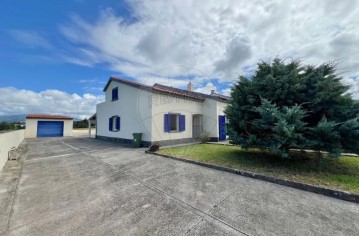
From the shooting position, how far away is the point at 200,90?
17.6 meters

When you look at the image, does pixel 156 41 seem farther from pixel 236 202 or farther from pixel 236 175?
pixel 236 202

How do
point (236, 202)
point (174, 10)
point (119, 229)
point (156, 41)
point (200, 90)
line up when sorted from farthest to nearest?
point (200, 90) → point (156, 41) → point (174, 10) → point (236, 202) → point (119, 229)

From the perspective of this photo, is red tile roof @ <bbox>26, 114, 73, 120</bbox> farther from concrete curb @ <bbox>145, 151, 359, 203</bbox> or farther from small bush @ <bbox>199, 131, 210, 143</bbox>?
concrete curb @ <bbox>145, 151, 359, 203</bbox>

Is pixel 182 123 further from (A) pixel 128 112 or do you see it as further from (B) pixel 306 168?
(B) pixel 306 168

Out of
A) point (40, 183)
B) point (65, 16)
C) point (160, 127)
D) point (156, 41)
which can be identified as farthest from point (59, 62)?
point (40, 183)

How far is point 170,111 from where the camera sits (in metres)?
10.9

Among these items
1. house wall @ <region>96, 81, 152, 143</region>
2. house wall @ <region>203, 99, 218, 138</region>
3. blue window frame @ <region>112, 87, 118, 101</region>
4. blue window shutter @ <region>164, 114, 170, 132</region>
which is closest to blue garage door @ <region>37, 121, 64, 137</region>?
house wall @ <region>96, 81, 152, 143</region>

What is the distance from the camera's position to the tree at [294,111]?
4484 millimetres

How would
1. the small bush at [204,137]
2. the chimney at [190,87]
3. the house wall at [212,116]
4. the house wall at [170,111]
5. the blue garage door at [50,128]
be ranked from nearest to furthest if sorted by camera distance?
1. the house wall at [170,111]
2. the small bush at [204,137]
3. the house wall at [212,116]
4. the chimney at [190,87]
5. the blue garage door at [50,128]

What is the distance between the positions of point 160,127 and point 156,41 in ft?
17.7

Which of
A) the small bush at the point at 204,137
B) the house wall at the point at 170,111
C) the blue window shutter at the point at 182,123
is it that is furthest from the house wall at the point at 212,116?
the blue window shutter at the point at 182,123

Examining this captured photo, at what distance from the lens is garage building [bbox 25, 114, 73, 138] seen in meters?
19.2

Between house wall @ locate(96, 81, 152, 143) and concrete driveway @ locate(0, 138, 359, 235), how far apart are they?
5.59m

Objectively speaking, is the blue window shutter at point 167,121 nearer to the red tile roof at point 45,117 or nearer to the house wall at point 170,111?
the house wall at point 170,111
